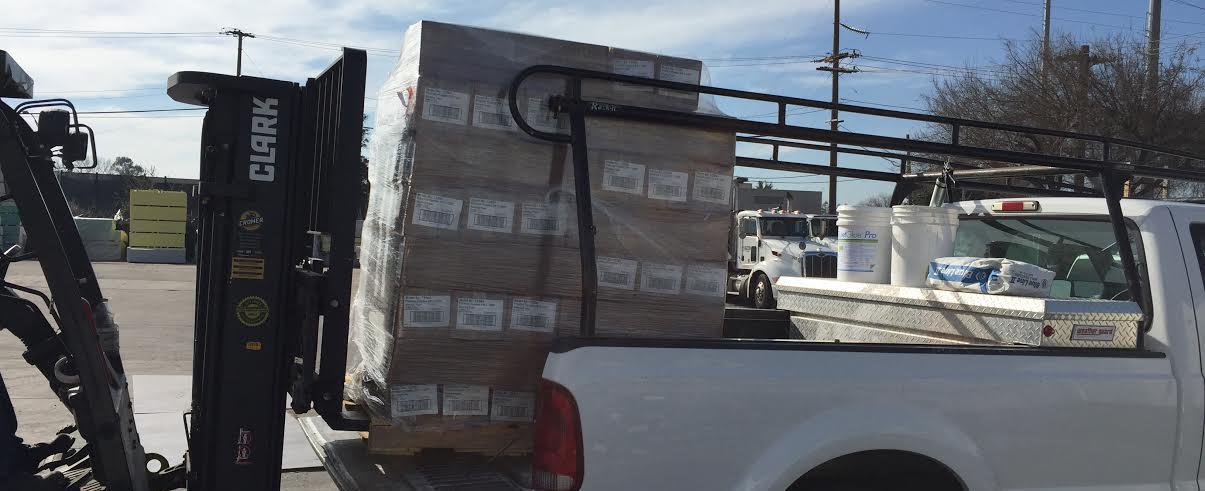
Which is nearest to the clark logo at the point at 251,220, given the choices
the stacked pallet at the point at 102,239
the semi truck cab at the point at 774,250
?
the semi truck cab at the point at 774,250

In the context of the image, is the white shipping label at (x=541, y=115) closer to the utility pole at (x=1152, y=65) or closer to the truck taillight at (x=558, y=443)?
the truck taillight at (x=558, y=443)

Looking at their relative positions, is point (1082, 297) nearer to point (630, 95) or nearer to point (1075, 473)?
point (1075, 473)

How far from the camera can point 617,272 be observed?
138 inches

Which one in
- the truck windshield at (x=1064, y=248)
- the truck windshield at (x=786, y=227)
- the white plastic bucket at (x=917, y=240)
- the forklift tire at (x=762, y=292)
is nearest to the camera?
the truck windshield at (x=1064, y=248)

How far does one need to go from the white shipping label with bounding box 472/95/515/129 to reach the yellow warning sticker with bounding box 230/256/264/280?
37.6 inches

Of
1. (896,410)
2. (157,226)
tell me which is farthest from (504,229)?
(157,226)

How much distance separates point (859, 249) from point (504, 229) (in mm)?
1895

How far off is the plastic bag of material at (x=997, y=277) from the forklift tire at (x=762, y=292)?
14.7 meters

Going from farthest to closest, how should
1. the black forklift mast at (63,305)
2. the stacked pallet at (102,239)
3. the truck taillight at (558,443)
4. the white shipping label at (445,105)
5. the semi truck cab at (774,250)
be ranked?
A: the stacked pallet at (102,239) → the semi truck cab at (774,250) → the white shipping label at (445,105) → the black forklift mast at (63,305) → the truck taillight at (558,443)

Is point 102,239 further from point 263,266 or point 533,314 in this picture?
point 533,314

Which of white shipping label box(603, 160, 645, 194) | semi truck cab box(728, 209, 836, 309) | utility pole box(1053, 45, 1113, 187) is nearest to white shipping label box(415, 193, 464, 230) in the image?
white shipping label box(603, 160, 645, 194)

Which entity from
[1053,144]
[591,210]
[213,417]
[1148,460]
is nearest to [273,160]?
[213,417]

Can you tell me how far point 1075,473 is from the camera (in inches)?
131

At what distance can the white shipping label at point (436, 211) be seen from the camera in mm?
3246
